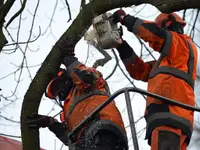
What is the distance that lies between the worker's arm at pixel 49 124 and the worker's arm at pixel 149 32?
113 cm

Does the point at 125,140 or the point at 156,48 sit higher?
the point at 156,48

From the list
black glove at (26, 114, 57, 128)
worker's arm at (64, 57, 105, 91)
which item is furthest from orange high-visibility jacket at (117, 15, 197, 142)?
black glove at (26, 114, 57, 128)

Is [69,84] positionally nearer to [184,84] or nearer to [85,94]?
[85,94]

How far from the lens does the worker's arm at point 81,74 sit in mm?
5399

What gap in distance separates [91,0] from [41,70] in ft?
2.55

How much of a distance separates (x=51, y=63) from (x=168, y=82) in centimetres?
111

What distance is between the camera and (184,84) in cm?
507

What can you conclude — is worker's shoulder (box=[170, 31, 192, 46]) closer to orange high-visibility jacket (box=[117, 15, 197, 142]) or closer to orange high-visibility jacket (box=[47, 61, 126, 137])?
orange high-visibility jacket (box=[117, 15, 197, 142])

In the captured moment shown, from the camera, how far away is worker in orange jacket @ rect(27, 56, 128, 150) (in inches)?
204

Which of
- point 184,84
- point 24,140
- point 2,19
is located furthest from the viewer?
point 2,19

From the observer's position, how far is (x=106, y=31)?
18.0ft

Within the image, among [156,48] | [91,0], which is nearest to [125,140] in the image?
[156,48]

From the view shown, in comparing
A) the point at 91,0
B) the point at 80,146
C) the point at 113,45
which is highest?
the point at 91,0

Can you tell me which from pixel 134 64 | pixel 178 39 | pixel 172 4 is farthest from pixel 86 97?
pixel 172 4
